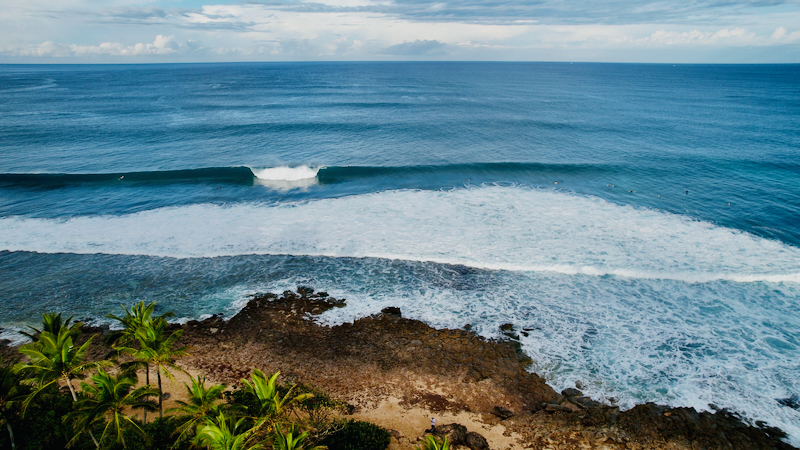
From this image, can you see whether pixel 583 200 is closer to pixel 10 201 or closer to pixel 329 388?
pixel 329 388

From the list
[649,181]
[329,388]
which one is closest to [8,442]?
[329,388]

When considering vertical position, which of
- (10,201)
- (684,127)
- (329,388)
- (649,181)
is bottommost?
(329,388)

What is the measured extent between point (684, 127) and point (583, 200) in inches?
1608

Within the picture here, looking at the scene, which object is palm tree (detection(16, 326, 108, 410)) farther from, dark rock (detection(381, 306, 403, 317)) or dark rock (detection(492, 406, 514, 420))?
dark rock (detection(492, 406, 514, 420))

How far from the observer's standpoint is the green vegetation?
11.4 metres

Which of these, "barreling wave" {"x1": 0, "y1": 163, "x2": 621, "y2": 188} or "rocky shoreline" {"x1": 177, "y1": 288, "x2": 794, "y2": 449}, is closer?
"rocky shoreline" {"x1": 177, "y1": 288, "x2": 794, "y2": 449}

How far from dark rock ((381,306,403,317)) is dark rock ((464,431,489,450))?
798cm

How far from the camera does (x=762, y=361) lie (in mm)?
18984

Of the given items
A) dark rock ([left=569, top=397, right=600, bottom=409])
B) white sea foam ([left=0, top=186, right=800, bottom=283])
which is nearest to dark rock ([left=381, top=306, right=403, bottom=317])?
white sea foam ([left=0, top=186, right=800, bottom=283])

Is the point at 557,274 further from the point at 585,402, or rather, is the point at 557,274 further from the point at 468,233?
the point at 585,402

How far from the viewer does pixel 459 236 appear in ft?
99.3

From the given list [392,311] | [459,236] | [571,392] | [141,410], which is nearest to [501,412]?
[571,392]

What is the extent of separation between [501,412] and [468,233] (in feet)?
52.3

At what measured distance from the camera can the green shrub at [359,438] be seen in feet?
47.1
